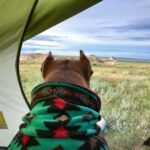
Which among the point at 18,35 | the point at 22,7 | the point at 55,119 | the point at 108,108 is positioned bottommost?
the point at 108,108

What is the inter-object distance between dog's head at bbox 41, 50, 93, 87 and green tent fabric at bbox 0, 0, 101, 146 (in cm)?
27

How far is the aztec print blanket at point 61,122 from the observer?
117 cm

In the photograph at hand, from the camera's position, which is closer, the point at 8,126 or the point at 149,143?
the point at 149,143

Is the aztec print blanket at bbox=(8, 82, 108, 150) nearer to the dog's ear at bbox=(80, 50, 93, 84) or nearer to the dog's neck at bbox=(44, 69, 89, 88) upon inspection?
the dog's neck at bbox=(44, 69, 89, 88)

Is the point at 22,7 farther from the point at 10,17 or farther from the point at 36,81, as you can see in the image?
the point at 36,81

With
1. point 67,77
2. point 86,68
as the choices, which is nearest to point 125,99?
point 86,68

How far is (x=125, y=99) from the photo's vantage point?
1.74 m

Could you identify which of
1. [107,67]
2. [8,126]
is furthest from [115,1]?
[8,126]

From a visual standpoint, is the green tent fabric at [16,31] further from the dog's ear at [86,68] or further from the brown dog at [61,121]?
the brown dog at [61,121]

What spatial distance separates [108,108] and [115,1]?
0.42 m

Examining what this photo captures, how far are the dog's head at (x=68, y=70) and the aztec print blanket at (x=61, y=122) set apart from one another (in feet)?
0.43

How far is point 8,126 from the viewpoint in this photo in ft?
6.82

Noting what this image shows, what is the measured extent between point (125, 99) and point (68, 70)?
1.26ft

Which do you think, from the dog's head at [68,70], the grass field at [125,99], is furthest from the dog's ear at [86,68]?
the grass field at [125,99]
